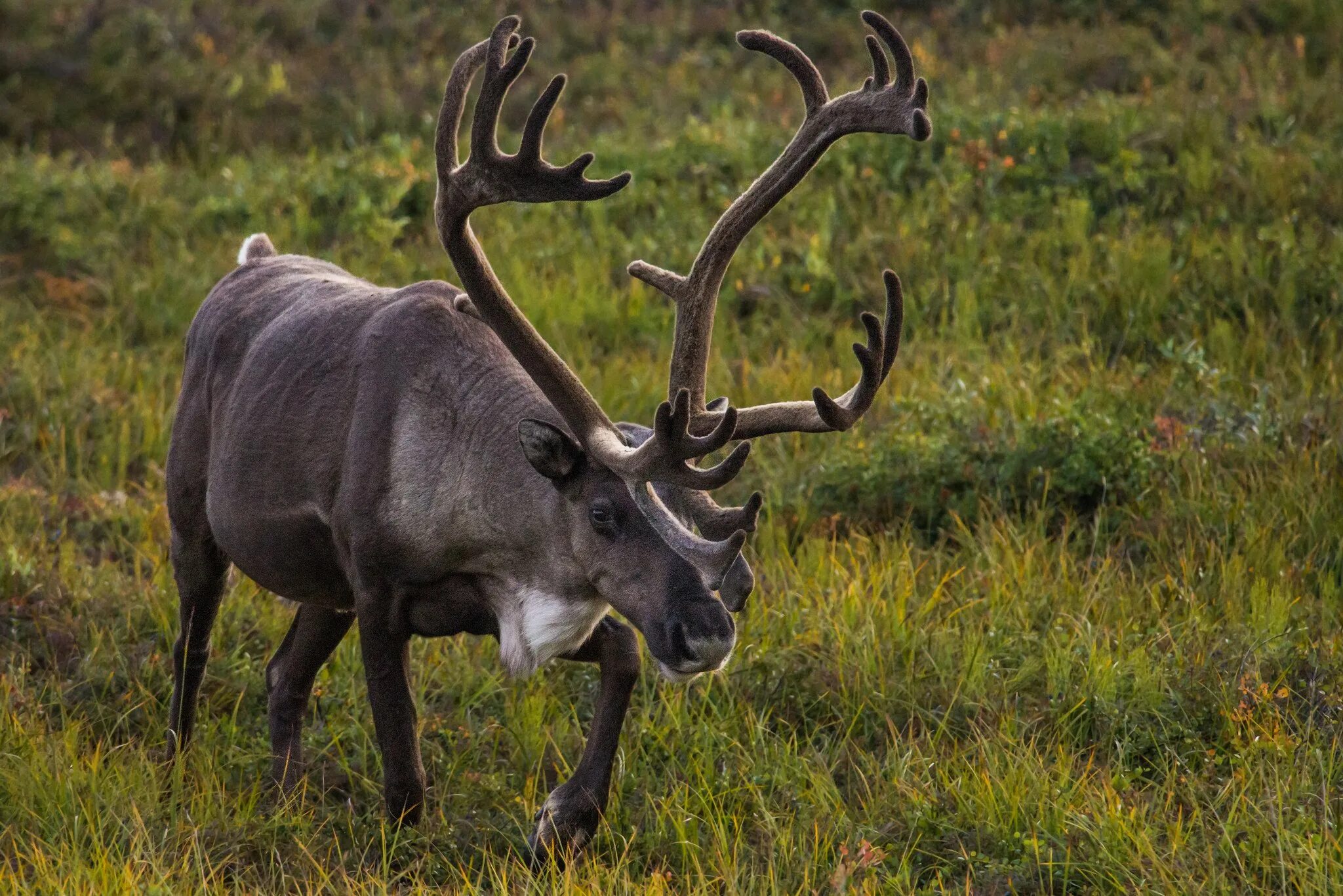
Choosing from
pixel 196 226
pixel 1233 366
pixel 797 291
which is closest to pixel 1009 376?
pixel 1233 366

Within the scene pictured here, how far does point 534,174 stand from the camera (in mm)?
4590

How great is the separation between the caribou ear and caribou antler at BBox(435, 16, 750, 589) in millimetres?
76

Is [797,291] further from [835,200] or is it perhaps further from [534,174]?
[534,174]

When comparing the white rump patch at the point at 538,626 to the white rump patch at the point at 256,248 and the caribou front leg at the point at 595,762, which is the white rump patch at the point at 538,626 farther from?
the white rump patch at the point at 256,248

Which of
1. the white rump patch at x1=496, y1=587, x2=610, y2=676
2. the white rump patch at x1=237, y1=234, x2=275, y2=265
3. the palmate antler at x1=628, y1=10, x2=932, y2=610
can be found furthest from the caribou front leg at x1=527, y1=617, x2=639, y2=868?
the white rump patch at x1=237, y1=234, x2=275, y2=265

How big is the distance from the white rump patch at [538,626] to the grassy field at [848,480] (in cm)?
63

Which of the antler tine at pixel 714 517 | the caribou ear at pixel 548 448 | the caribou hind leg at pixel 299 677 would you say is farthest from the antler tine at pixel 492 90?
the caribou hind leg at pixel 299 677

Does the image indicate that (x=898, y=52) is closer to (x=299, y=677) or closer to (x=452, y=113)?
(x=452, y=113)

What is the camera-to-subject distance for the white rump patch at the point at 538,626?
466 centimetres

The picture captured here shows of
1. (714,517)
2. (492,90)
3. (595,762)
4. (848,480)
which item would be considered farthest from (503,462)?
(848,480)

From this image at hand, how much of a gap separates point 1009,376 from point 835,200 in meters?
2.72

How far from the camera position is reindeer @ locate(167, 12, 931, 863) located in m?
4.39

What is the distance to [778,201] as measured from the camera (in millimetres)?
4734

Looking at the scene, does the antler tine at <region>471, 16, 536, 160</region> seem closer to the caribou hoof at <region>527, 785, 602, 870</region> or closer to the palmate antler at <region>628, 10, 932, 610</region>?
the palmate antler at <region>628, 10, 932, 610</region>
